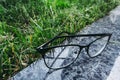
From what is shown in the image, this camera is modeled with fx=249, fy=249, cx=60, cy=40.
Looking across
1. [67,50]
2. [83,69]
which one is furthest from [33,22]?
[83,69]

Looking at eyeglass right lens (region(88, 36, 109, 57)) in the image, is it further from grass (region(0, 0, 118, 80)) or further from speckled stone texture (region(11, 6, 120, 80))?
grass (region(0, 0, 118, 80))

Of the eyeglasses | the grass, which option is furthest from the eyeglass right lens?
the grass

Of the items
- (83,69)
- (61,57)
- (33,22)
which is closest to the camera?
A: (83,69)

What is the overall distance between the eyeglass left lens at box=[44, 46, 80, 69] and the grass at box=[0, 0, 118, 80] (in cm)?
9

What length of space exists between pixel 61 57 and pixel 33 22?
0.41 meters

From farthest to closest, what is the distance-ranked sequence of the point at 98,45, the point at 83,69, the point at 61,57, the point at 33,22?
the point at 33,22
the point at 98,45
the point at 61,57
the point at 83,69

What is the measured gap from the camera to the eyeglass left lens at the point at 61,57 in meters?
1.31

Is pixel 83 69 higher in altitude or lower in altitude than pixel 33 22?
lower

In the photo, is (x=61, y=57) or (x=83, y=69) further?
(x=61, y=57)

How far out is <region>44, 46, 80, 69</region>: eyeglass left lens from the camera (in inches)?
51.6

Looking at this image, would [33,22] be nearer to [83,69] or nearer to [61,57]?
[61,57]

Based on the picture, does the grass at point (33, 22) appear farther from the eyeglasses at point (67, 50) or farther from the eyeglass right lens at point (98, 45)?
the eyeglass right lens at point (98, 45)

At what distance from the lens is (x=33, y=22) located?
1.68 m

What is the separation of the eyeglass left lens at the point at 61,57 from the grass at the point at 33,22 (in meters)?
0.09
